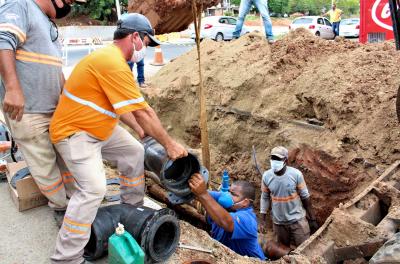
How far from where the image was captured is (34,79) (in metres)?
3.15

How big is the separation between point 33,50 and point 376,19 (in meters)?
8.63

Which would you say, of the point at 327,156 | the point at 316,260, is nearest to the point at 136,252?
the point at 316,260

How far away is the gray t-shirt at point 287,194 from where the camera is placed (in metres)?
5.06

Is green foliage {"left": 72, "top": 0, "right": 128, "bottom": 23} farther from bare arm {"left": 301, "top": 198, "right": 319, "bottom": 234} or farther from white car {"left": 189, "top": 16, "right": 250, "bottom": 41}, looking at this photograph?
bare arm {"left": 301, "top": 198, "right": 319, "bottom": 234}

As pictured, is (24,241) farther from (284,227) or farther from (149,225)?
(284,227)

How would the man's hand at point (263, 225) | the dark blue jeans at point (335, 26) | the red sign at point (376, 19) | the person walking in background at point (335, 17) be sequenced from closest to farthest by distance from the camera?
1. the man's hand at point (263, 225)
2. the red sign at point (376, 19)
3. the person walking in background at point (335, 17)
4. the dark blue jeans at point (335, 26)

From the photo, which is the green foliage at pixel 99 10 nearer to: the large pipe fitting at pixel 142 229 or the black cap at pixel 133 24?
the black cap at pixel 133 24

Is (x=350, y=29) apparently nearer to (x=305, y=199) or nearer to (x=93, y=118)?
(x=305, y=199)

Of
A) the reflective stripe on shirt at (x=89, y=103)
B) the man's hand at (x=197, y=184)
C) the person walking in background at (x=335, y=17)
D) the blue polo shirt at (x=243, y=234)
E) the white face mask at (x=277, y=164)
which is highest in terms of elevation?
the person walking in background at (x=335, y=17)

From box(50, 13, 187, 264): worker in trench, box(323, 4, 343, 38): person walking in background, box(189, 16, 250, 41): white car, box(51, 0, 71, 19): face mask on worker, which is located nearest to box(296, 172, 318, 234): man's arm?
box(50, 13, 187, 264): worker in trench

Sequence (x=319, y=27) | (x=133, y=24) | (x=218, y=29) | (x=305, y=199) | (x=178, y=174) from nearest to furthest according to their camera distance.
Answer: (x=133, y=24) → (x=178, y=174) → (x=305, y=199) → (x=319, y=27) → (x=218, y=29)

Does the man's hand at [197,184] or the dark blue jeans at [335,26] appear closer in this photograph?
the man's hand at [197,184]

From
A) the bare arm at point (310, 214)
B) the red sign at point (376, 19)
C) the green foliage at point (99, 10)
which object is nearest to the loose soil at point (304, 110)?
the bare arm at point (310, 214)

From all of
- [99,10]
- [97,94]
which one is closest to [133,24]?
[97,94]
